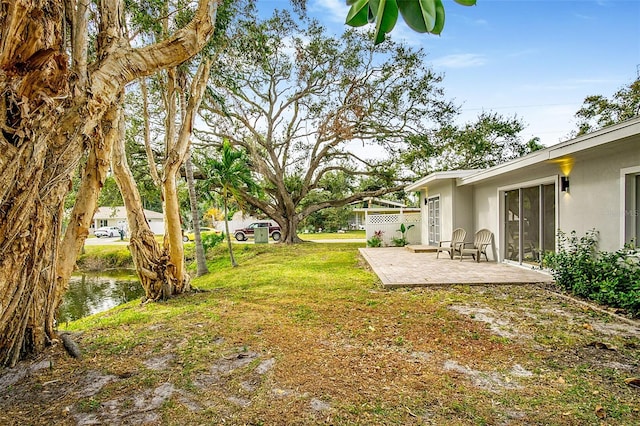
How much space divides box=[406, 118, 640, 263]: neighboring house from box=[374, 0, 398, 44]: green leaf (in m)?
4.91

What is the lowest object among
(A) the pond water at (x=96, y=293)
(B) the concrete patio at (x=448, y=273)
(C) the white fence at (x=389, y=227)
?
(A) the pond water at (x=96, y=293)

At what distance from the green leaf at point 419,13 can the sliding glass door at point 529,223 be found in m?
7.63

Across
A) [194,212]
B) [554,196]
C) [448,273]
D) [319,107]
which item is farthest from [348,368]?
[319,107]

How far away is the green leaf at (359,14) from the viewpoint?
1155mm

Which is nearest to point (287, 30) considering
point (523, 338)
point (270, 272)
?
point (270, 272)

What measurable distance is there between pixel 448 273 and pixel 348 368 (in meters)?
5.30

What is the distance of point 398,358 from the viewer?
11.3ft

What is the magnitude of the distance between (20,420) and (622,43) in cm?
1448

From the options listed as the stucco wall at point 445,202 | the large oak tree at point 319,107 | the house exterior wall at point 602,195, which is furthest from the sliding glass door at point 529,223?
the large oak tree at point 319,107

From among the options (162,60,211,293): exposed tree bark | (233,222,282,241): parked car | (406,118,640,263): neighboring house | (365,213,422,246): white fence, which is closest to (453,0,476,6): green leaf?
(406,118,640,263): neighboring house

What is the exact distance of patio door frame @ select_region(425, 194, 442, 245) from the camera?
520 inches

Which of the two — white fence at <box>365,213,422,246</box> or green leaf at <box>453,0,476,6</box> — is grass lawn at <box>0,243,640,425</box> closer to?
green leaf at <box>453,0,476,6</box>

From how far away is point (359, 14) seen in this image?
1166 millimetres

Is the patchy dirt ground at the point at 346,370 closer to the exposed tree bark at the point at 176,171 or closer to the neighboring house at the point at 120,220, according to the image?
the exposed tree bark at the point at 176,171
